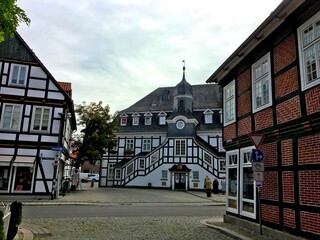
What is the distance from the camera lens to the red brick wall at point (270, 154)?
8.72 m

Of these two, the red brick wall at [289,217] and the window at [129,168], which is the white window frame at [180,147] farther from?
the red brick wall at [289,217]

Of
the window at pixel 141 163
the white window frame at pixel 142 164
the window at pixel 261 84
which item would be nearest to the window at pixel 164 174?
the white window frame at pixel 142 164

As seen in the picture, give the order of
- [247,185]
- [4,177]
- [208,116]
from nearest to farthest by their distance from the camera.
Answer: [247,185], [4,177], [208,116]

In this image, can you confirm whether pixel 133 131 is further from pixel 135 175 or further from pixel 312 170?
pixel 312 170

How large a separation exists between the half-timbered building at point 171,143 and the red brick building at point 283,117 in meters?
25.3

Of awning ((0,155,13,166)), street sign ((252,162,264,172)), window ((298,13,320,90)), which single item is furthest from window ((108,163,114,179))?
window ((298,13,320,90))

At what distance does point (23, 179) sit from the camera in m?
19.7

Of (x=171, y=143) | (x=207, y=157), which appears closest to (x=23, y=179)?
(x=171, y=143)

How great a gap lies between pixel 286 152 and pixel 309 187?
4.27 feet

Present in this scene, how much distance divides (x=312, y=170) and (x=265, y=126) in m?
2.60

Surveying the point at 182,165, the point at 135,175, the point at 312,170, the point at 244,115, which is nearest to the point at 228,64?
the point at 244,115

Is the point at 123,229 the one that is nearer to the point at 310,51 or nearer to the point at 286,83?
the point at 286,83

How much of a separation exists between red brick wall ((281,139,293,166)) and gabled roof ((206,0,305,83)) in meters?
3.46

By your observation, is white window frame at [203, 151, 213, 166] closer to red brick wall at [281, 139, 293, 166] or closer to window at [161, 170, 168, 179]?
window at [161, 170, 168, 179]
